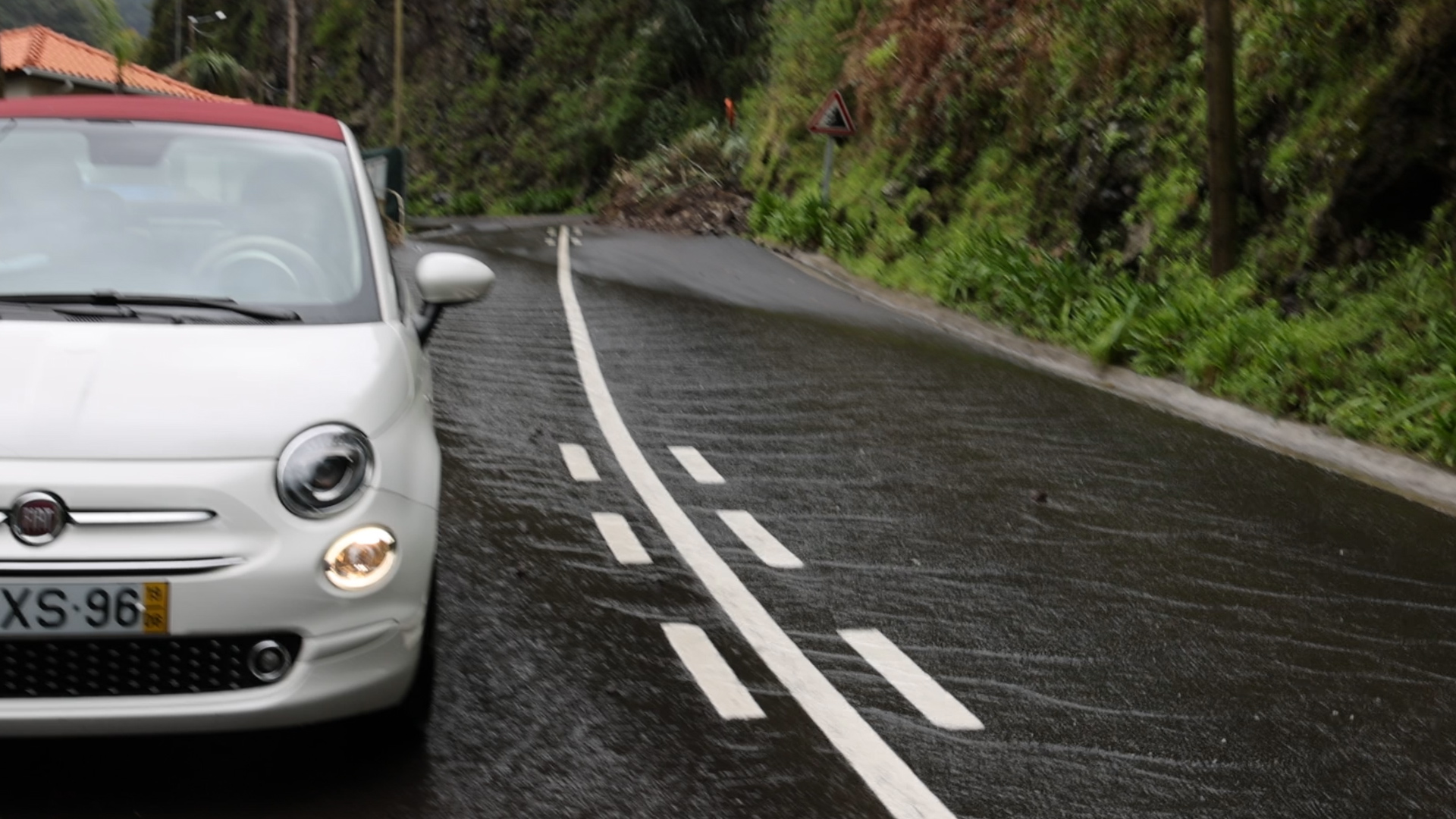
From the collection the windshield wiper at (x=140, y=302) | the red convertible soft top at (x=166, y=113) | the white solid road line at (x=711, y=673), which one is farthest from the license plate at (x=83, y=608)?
the red convertible soft top at (x=166, y=113)

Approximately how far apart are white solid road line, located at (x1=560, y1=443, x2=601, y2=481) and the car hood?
3.66 metres

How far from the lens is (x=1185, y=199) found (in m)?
16.0

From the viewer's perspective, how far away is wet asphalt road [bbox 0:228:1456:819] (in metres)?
4.24

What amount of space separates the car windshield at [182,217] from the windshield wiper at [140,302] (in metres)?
0.04

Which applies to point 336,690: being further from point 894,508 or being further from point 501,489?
point 894,508

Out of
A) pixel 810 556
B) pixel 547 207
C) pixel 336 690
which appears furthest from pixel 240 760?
pixel 547 207

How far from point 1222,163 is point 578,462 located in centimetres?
831

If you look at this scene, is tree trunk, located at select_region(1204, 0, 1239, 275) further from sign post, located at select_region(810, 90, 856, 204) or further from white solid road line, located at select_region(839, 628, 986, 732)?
sign post, located at select_region(810, 90, 856, 204)

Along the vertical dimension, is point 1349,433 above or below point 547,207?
above

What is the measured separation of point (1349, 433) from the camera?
10539mm

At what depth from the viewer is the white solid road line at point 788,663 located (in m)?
4.27

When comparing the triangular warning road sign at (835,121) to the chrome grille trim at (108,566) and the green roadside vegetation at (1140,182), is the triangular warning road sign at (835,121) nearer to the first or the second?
the green roadside vegetation at (1140,182)

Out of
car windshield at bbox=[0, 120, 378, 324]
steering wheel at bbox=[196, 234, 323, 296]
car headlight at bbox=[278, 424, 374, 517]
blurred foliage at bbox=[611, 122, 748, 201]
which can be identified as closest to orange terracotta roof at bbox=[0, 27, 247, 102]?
blurred foliage at bbox=[611, 122, 748, 201]

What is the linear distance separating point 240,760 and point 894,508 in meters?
4.25
